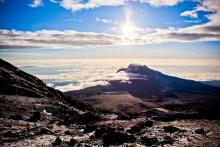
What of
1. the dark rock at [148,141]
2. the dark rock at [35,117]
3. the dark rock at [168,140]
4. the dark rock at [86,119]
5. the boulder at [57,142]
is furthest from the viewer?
the dark rock at [86,119]

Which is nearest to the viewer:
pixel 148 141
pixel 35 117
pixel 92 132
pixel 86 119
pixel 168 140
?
pixel 148 141

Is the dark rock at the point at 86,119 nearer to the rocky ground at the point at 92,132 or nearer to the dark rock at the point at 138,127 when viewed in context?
the rocky ground at the point at 92,132

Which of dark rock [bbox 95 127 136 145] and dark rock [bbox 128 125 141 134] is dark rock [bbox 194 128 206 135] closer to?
dark rock [bbox 128 125 141 134]

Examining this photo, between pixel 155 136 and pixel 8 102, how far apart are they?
35.7 m

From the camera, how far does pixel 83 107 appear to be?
90.9 metres

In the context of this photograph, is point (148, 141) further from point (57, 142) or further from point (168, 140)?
point (57, 142)

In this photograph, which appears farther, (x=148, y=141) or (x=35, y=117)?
(x=35, y=117)

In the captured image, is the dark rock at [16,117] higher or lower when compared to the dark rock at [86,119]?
higher

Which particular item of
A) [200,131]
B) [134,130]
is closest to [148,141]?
[134,130]

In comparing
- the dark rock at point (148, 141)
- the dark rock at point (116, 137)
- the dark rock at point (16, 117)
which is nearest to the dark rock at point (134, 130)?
the dark rock at point (148, 141)

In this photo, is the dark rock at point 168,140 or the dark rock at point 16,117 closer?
Result: the dark rock at point 168,140

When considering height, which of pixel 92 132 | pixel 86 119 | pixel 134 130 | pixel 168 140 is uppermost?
pixel 134 130

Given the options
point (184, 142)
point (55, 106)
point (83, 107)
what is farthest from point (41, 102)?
point (184, 142)

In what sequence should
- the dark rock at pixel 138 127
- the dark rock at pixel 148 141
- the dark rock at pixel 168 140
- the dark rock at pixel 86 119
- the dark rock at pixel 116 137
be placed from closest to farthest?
the dark rock at pixel 148 141 < the dark rock at pixel 116 137 < the dark rock at pixel 168 140 < the dark rock at pixel 138 127 < the dark rock at pixel 86 119
